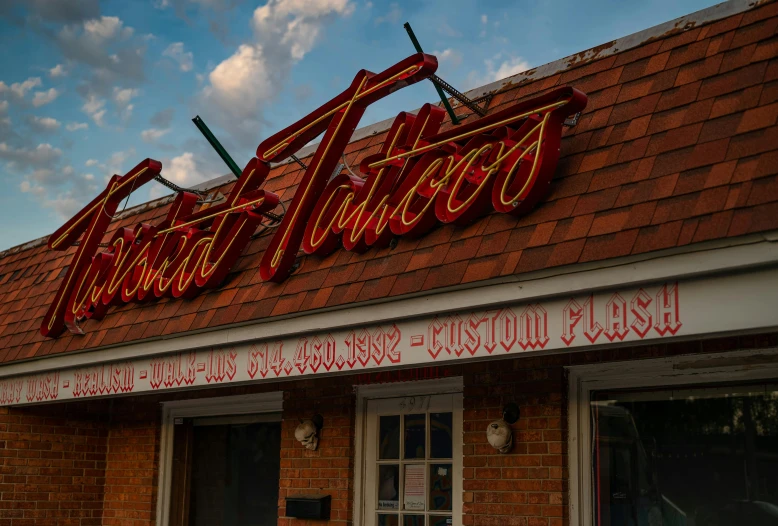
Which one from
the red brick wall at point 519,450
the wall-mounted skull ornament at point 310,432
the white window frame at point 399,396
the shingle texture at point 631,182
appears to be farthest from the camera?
the wall-mounted skull ornament at point 310,432

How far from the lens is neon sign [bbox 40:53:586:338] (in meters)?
5.62

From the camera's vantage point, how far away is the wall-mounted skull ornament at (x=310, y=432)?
749 centimetres

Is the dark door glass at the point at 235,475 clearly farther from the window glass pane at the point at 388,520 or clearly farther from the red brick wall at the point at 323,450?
the window glass pane at the point at 388,520

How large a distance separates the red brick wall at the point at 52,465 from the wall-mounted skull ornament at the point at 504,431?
217 inches

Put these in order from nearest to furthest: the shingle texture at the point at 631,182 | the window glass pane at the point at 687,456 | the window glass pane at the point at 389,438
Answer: the shingle texture at the point at 631,182 → the window glass pane at the point at 687,456 → the window glass pane at the point at 389,438

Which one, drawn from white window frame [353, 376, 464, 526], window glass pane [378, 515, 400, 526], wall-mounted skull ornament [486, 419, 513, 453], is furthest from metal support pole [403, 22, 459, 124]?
window glass pane [378, 515, 400, 526]

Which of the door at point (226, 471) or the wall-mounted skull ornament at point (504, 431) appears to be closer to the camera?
the wall-mounted skull ornament at point (504, 431)

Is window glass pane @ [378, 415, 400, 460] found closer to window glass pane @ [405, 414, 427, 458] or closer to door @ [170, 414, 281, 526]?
window glass pane @ [405, 414, 427, 458]

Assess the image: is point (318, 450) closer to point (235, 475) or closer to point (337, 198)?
point (235, 475)

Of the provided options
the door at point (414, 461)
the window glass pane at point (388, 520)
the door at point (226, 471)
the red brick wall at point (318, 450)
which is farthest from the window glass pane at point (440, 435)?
the door at point (226, 471)

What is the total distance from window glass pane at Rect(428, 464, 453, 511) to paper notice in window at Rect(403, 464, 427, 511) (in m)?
0.08

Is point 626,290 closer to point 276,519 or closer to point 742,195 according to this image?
point 742,195

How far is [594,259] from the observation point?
471 centimetres

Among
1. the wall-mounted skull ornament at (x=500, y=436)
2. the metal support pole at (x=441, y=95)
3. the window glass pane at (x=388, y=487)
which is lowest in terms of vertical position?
the window glass pane at (x=388, y=487)
